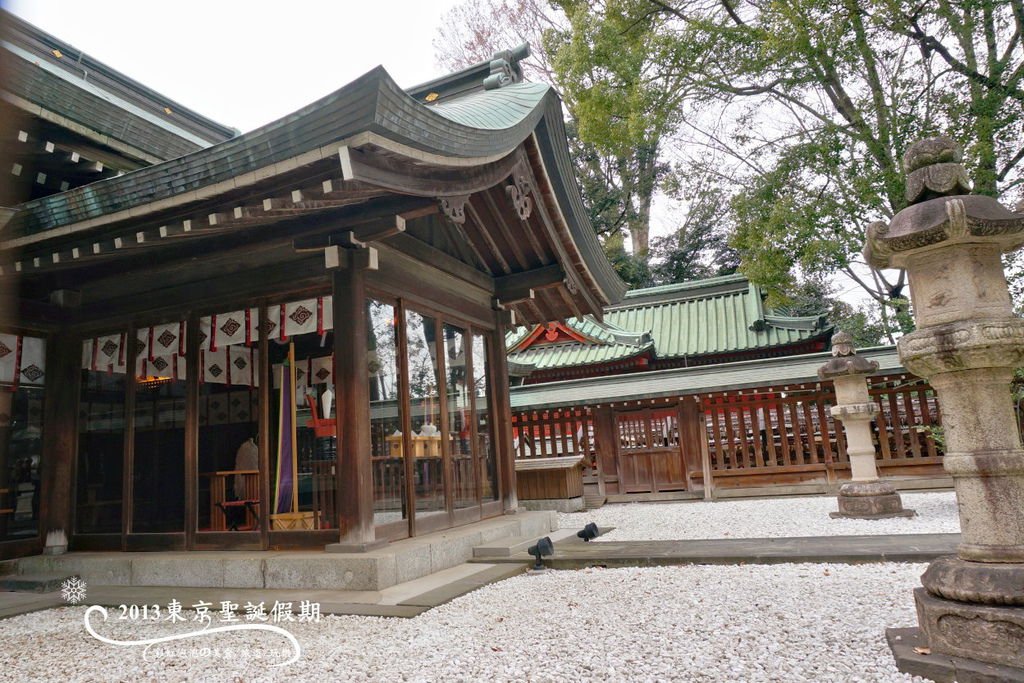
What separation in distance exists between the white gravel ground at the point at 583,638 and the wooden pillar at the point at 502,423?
2.97m

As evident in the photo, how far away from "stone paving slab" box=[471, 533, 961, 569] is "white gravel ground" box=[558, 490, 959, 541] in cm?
111

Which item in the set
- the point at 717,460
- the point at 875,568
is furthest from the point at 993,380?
the point at 717,460

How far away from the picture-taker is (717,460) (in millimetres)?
12836

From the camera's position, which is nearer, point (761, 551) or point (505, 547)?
point (761, 551)

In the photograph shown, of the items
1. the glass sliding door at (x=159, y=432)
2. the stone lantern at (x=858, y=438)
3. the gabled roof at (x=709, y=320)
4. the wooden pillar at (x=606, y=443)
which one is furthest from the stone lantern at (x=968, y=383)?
the gabled roof at (x=709, y=320)

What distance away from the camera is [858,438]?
8.60 metres

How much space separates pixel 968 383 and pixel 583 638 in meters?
2.36

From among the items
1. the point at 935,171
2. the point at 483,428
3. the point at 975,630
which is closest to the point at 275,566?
the point at 483,428

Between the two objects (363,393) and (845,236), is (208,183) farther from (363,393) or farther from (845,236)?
(845,236)

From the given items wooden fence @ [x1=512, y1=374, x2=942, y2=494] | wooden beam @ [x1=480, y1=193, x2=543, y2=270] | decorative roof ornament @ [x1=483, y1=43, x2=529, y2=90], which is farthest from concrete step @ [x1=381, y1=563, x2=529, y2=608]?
wooden fence @ [x1=512, y1=374, x2=942, y2=494]

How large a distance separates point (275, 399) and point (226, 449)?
3.93ft

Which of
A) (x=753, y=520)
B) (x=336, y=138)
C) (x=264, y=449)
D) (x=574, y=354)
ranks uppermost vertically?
(x=574, y=354)

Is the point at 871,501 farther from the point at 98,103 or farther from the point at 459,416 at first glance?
the point at 98,103

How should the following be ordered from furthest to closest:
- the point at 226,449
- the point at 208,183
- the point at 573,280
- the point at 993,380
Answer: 1. the point at 573,280
2. the point at 226,449
3. the point at 208,183
4. the point at 993,380
